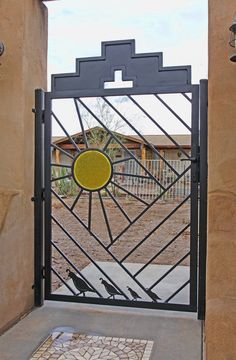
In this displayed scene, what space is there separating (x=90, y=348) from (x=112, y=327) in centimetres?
33

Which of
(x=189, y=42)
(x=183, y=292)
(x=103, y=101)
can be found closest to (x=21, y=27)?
(x=103, y=101)

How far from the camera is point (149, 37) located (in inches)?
135

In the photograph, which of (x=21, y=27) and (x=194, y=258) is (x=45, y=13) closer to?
(x=21, y=27)

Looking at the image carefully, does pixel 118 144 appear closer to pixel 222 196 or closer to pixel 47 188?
pixel 47 188

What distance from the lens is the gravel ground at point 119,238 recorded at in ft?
15.8

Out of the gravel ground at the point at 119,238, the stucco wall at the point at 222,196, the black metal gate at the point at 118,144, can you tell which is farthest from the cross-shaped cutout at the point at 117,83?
the gravel ground at the point at 119,238

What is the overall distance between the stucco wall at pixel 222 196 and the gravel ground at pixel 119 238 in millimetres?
2055

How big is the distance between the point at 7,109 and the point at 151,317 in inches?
73.0

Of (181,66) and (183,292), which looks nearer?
(181,66)

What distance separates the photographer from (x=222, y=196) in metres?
1.98

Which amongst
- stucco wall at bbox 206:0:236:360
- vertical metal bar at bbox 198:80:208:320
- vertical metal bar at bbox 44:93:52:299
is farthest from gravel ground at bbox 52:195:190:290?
stucco wall at bbox 206:0:236:360

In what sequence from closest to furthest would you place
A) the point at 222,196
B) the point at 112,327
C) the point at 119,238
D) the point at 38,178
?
the point at 222,196 < the point at 112,327 < the point at 38,178 < the point at 119,238

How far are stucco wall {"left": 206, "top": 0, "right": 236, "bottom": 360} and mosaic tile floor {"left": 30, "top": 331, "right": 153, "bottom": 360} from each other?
44cm

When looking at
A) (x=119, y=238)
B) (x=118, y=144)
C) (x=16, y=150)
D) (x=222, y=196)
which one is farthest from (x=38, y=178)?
(x=119, y=238)
